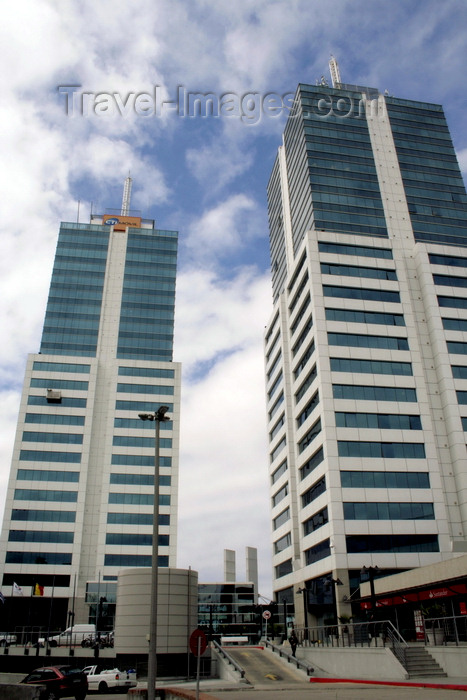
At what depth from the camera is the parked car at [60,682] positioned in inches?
1113

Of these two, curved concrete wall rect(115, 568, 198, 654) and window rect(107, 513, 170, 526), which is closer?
curved concrete wall rect(115, 568, 198, 654)

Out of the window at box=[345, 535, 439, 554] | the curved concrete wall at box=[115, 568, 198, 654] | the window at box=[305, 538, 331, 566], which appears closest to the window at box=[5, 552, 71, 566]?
the window at box=[305, 538, 331, 566]

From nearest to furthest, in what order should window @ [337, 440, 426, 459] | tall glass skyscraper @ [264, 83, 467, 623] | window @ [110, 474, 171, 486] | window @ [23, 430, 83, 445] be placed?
1. tall glass skyscraper @ [264, 83, 467, 623]
2. window @ [337, 440, 426, 459]
3. window @ [110, 474, 171, 486]
4. window @ [23, 430, 83, 445]

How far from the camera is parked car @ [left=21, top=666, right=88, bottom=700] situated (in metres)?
28.3

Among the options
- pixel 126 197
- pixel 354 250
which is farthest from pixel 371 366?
pixel 126 197

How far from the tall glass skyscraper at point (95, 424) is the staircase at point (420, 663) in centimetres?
6306

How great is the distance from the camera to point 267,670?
3616 centimetres

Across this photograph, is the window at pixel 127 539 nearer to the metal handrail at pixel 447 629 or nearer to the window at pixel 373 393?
the window at pixel 373 393

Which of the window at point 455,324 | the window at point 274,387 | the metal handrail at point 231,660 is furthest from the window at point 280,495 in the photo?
the metal handrail at point 231,660

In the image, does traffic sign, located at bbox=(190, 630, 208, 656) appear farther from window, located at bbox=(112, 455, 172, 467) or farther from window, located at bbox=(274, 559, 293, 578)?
window, located at bbox=(112, 455, 172, 467)

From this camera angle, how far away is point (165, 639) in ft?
123

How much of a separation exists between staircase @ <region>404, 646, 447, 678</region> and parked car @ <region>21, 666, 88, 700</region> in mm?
16564

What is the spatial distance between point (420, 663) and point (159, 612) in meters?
17.3

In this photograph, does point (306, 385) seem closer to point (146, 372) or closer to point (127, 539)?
point (127, 539)
